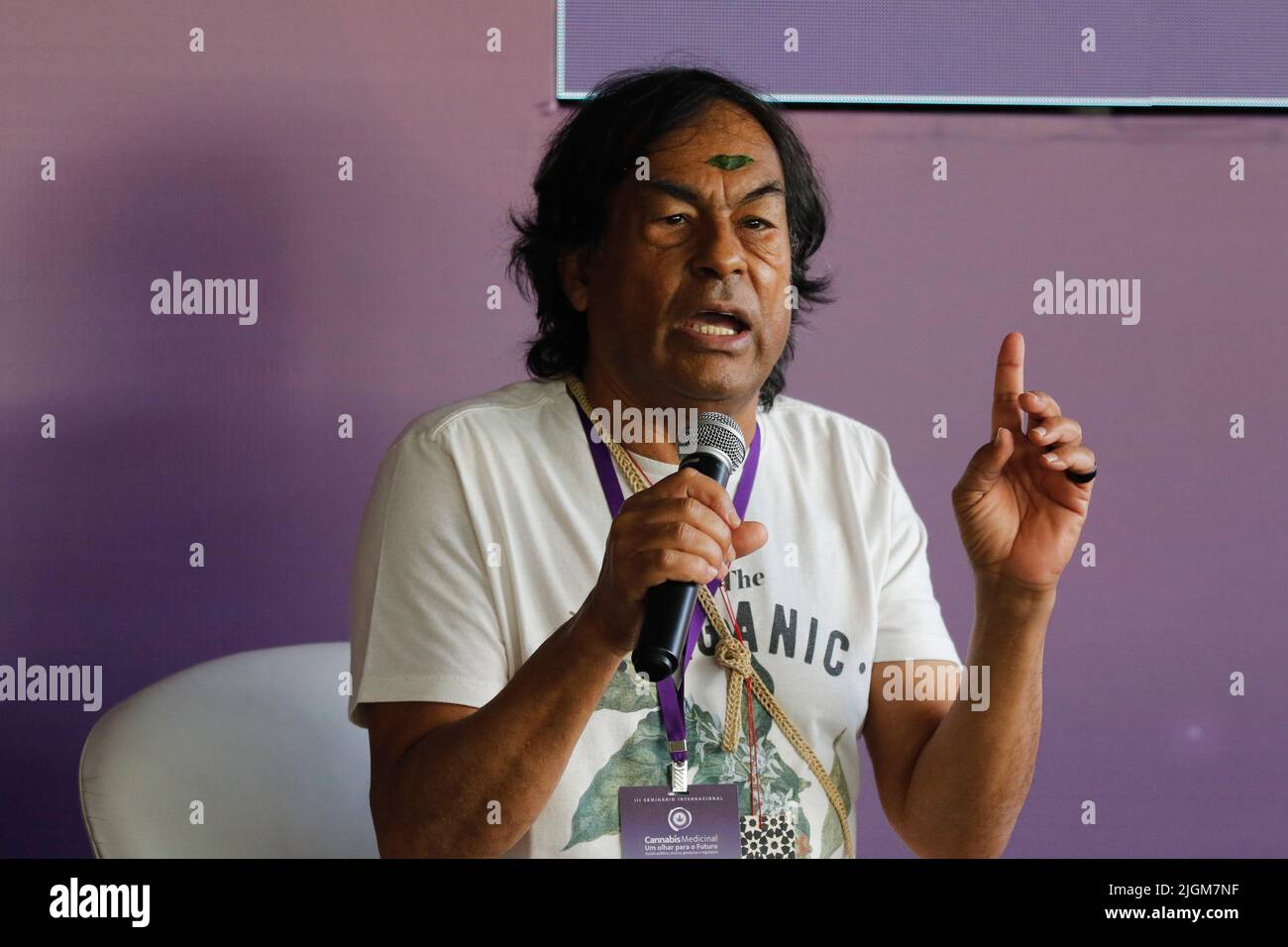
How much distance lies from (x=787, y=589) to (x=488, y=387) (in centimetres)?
87

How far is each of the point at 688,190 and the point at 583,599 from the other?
0.48 meters

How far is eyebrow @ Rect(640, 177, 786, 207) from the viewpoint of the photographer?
154 cm

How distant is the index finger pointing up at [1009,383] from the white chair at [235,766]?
870mm

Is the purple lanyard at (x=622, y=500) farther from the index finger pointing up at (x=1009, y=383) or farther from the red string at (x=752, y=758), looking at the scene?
the index finger pointing up at (x=1009, y=383)

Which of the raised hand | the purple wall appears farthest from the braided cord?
the purple wall

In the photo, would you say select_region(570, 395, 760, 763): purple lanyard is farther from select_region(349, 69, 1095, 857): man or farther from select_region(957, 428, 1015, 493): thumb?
select_region(957, 428, 1015, 493): thumb

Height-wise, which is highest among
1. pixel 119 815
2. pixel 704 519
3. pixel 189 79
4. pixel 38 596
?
pixel 189 79

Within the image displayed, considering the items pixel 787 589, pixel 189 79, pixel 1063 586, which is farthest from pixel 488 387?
pixel 1063 586

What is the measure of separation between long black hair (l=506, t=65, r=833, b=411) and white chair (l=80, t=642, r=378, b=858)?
1.64ft

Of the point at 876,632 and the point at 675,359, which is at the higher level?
the point at 675,359

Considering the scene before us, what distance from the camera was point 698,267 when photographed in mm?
1500

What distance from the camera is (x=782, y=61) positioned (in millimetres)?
2287
